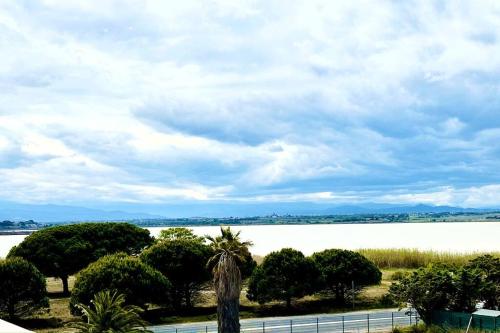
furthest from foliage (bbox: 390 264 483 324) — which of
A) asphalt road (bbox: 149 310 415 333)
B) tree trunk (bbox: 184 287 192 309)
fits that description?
tree trunk (bbox: 184 287 192 309)

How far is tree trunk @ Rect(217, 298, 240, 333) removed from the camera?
46094 millimetres

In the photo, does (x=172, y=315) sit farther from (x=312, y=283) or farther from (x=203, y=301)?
(x=312, y=283)

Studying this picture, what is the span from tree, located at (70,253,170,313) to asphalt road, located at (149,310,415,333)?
12.5 ft

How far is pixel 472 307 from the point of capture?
53.4 m

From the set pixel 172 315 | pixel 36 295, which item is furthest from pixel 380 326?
pixel 36 295

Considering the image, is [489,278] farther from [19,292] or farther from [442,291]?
[19,292]

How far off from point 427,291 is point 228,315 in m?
17.4

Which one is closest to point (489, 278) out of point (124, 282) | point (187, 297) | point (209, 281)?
point (209, 281)

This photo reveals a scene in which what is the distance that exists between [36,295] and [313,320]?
27038mm

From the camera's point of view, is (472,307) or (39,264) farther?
(39,264)

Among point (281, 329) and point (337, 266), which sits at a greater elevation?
point (337, 266)

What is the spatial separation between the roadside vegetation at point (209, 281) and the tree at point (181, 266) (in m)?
0.11

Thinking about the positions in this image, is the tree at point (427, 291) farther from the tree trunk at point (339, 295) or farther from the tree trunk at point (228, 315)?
the tree trunk at point (339, 295)

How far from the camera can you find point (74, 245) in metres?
82.1
